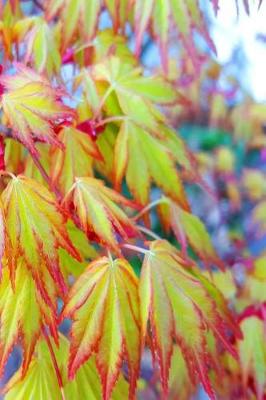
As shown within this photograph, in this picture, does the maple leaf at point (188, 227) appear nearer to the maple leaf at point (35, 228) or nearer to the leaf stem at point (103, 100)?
the leaf stem at point (103, 100)

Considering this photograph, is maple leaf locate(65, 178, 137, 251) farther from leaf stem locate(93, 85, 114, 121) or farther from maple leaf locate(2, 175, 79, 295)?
leaf stem locate(93, 85, 114, 121)

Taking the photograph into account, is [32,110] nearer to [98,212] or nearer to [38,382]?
[98,212]

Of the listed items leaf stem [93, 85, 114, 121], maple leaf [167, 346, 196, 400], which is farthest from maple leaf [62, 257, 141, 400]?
maple leaf [167, 346, 196, 400]

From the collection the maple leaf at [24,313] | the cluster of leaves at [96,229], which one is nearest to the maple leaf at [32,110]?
the cluster of leaves at [96,229]

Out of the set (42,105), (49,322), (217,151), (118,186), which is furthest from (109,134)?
(217,151)

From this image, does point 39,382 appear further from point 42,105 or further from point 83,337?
point 42,105

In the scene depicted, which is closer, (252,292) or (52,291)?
(52,291)

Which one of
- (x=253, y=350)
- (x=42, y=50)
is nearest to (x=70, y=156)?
(x=42, y=50)
